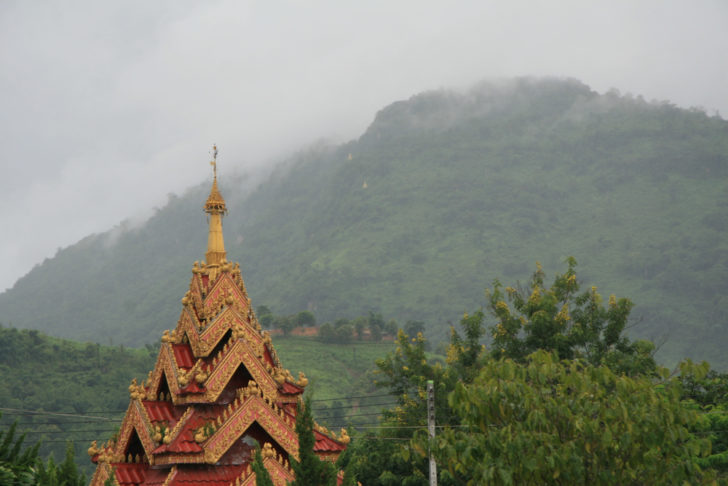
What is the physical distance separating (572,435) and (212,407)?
7.72 meters

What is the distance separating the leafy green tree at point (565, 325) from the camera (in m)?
30.7

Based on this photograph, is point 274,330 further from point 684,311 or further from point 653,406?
point 653,406

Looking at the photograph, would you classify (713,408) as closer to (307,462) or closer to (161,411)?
(161,411)

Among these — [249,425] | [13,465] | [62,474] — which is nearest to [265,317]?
[249,425]

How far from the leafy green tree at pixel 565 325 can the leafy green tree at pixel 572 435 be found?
16469 mm

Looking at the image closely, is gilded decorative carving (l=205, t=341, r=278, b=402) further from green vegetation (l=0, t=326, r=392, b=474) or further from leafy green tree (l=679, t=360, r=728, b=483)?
green vegetation (l=0, t=326, r=392, b=474)

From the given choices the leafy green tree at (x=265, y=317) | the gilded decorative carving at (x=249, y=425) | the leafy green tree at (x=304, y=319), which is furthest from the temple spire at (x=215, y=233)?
the leafy green tree at (x=304, y=319)

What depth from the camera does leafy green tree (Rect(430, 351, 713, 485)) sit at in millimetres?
12930

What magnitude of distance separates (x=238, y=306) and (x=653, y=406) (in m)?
9.33

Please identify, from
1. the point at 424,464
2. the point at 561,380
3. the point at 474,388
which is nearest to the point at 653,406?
the point at 561,380

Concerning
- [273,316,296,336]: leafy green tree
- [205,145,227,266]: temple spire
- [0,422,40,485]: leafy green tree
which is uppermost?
[205,145,227,266]: temple spire

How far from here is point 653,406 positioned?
13.3 m

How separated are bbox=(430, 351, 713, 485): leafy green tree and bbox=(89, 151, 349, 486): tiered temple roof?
12.9ft

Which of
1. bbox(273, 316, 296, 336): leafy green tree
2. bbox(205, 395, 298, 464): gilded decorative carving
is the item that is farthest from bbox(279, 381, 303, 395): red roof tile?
bbox(273, 316, 296, 336): leafy green tree
